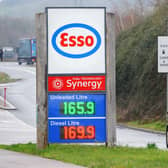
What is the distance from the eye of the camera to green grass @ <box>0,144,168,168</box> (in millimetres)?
13500

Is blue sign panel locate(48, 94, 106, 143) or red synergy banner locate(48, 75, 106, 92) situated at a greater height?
red synergy banner locate(48, 75, 106, 92)

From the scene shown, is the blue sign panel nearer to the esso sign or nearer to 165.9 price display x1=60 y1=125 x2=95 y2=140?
165.9 price display x1=60 y1=125 x2=95 y2=140

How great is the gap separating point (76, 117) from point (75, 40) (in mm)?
1735

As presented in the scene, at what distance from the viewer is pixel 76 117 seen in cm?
1666

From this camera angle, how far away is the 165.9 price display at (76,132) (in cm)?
1672

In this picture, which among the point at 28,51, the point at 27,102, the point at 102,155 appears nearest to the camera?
the point at 102,155

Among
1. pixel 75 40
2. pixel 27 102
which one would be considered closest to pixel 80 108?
pixel 75 40

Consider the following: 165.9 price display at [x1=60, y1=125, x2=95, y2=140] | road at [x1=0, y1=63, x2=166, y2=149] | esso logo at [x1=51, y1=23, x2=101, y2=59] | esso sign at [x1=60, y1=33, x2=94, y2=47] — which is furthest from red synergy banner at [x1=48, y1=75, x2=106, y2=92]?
road at [x1=0, y1=63, x2=166, y2=149]

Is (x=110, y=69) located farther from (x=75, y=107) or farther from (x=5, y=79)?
(x=5, y=79)

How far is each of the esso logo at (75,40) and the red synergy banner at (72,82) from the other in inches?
20.0

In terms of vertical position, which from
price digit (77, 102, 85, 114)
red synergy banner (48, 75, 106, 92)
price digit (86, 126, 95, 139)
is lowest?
price digit (86, 126, 95, 139)

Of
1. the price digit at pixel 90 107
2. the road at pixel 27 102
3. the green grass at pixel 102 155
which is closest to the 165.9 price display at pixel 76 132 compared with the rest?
the green grass at pixel 102 155

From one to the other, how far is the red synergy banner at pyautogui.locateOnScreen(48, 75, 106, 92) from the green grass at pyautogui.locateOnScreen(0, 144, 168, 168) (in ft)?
4.36

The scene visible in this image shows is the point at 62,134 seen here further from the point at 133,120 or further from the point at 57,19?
the point at 133,120
